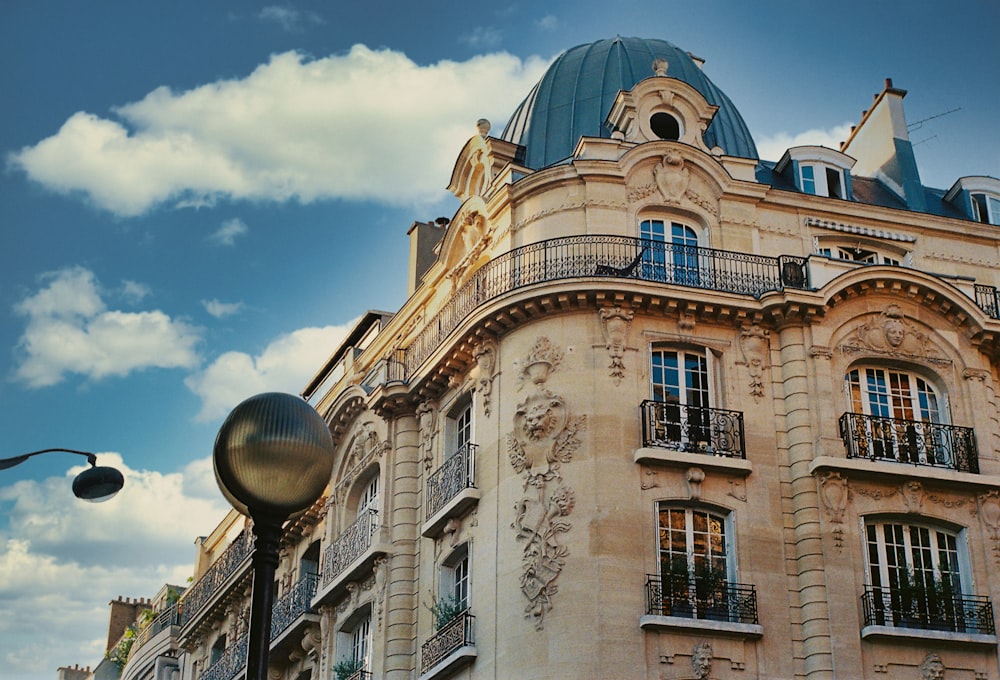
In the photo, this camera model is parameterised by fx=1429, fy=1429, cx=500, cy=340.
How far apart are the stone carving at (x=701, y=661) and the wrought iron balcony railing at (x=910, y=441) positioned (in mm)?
4097

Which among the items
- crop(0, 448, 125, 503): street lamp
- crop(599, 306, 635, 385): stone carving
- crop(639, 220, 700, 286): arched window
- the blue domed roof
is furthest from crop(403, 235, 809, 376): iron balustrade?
crop(0, 448, 125, 503): street lamp

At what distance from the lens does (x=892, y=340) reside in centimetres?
2327

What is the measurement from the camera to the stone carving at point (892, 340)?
2325 cm

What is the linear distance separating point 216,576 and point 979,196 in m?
20.9

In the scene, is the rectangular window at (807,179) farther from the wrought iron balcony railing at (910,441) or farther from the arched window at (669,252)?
the wrought iron balcony railing at (910,441)

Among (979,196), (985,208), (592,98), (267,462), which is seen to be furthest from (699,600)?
(267,462)

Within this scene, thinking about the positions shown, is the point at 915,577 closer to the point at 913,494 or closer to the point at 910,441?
the point at 913,494

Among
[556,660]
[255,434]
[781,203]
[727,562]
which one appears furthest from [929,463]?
[255,434]

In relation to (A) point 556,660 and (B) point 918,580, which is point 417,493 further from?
(B) point 918,580

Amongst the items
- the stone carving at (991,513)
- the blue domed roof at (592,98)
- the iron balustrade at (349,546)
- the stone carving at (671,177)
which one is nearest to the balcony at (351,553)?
the iron balustrade at (349,546)

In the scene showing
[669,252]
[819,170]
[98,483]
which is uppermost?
[819,170]

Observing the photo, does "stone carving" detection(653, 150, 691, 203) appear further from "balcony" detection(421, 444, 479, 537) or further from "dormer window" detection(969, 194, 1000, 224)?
"dormer window" detection(969, 194, 1000, 224)

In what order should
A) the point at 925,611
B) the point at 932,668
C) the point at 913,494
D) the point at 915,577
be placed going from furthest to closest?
the point at 913,494 → the point at 915,577 → the point at 925,611 → the point at 932,668

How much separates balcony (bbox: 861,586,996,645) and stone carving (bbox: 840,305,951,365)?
13.1 feet
